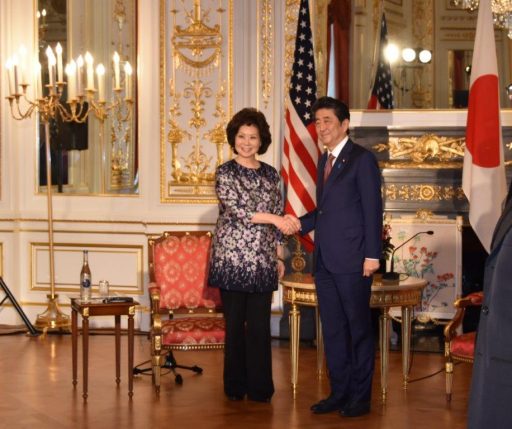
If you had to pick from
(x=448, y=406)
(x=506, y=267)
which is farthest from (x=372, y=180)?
(x=506, y=267)

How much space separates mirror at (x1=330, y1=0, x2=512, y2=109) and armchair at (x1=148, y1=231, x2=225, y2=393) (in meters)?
2.31

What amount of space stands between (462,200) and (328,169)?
252cm

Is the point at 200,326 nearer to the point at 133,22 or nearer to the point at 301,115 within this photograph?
the point at 301,115

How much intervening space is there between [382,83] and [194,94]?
1549 millimetres

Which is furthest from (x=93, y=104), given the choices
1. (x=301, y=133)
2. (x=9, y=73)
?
(x=301, y=133)

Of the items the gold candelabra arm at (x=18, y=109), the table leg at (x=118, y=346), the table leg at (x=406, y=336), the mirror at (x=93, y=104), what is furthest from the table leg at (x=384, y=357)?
the gold candelabra arm at (x=18, y=109)

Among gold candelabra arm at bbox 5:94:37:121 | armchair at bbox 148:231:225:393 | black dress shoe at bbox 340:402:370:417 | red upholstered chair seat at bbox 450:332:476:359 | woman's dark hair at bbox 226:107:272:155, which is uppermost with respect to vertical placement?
gold candelabra arm at bbox 5:94:37:121

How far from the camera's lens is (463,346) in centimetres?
585

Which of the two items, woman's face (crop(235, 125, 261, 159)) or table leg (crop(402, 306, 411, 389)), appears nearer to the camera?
woman's face (crop(235, 125, 261, 159))

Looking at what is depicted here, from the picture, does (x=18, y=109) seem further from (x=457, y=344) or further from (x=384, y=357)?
(x=457, y=344)

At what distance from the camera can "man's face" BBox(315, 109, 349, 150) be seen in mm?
5742

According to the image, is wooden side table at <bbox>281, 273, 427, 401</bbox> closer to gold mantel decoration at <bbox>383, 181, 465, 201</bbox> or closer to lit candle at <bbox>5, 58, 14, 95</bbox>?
gold mantel decoration at <bbox>383, 181, 465, 201</bbox>

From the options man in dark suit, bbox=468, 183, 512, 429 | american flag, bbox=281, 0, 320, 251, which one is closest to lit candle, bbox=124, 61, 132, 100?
american flag, bbox=281, 0, 320, 251

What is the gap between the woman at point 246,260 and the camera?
6.02 meters
